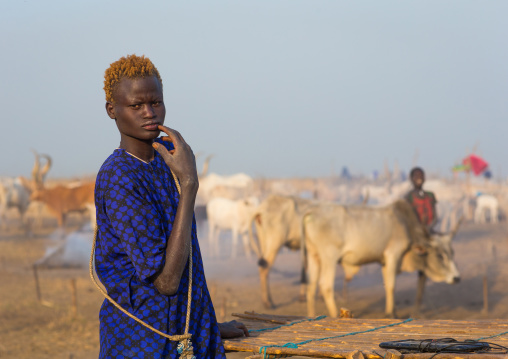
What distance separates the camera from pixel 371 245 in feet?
30.6

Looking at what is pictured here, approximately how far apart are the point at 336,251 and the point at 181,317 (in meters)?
6.80

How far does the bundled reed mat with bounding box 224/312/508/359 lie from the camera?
9.06 ft

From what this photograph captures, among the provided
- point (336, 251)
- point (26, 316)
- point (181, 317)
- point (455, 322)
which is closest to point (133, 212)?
point (181, 317)

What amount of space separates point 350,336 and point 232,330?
1.91 ft

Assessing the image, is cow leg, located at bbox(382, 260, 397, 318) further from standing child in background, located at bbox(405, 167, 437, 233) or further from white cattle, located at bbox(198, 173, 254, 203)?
white cattle, located at bbox(198, 173, 254, 203)

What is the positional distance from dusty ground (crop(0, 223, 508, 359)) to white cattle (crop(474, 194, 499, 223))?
20.0 feet

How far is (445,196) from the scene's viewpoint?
22906 millimetres

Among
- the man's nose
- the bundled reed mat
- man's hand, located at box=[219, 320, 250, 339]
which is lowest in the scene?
the bundled reed mat

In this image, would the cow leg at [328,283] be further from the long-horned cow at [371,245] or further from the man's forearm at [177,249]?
the man's forearm at [177,249]

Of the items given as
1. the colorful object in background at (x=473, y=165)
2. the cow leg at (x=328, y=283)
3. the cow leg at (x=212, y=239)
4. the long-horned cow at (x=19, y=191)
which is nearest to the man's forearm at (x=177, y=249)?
the cow leg at (x=328, y=283)

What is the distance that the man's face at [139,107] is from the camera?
2.63 meters

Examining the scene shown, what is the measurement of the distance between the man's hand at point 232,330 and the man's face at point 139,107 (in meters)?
1.00

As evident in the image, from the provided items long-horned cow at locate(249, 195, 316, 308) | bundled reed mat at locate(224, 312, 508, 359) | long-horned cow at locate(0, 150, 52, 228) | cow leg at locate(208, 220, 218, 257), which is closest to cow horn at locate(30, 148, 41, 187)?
long-horned cow at locate(0, 150, 52, 228)

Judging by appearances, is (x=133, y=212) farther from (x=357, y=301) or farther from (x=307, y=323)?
(x=357, y=301)
